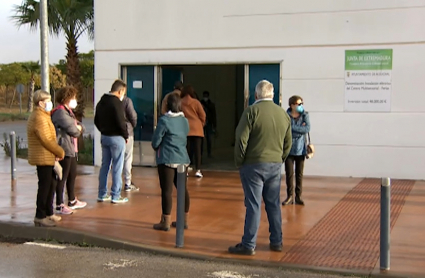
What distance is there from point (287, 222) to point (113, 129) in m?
3.01

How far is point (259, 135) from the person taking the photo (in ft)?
21.4

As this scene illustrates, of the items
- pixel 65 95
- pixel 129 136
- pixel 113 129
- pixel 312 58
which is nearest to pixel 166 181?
pixel 113 129

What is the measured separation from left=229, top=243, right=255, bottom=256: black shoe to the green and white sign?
6.50 metres

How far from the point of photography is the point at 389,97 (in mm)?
12172

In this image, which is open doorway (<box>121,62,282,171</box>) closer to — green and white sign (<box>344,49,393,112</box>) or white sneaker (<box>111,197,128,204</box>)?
green and white sign (<box>344,49,393,112</box>)

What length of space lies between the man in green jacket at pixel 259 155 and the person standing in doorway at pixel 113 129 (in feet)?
9.75

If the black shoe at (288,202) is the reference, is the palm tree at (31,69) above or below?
above

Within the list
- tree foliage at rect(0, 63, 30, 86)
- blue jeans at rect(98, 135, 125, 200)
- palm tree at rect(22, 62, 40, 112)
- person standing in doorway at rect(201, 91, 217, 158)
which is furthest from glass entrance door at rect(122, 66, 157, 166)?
tree foliage at rect(0, 63, 30, 86)

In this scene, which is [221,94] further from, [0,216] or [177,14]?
[0,216]

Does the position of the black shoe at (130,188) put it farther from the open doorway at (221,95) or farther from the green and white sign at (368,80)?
the open doorway at (221,95)

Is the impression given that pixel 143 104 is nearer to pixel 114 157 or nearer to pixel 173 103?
pixel 114 157

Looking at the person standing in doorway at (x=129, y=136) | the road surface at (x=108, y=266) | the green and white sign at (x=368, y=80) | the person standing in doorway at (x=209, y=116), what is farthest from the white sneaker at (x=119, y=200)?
the person standing in doorway at (x=209, y=116)

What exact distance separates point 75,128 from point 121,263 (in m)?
2.54

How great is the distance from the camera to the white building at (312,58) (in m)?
12.1
